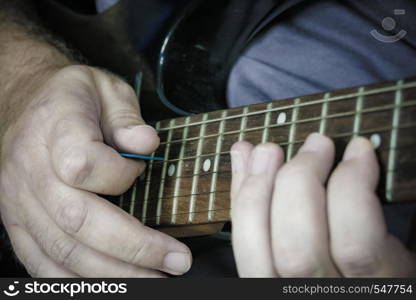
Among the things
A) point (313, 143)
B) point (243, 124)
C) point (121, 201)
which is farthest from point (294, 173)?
point (121, 201)

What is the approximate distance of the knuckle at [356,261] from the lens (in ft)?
1.46

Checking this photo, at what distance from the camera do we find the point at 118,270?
2.27ft

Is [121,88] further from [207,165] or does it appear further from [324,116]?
[324,116]

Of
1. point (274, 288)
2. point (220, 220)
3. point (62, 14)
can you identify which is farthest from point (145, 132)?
point (62, 14)

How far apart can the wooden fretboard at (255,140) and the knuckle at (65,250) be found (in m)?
0.10

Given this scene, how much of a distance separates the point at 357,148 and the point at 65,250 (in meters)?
0.45

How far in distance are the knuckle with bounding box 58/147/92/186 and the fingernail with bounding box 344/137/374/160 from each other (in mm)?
336

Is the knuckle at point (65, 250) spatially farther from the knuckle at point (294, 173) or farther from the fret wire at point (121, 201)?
the knuckle at point (294, 173)

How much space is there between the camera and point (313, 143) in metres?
0.49

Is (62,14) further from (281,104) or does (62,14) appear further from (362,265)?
(362,265)

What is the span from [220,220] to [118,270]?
19cm

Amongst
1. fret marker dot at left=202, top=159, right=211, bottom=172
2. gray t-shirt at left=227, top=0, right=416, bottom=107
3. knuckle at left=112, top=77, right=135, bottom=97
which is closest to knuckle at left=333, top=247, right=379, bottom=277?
fret marker dot at left=202, top=159, right=211, bottom=172

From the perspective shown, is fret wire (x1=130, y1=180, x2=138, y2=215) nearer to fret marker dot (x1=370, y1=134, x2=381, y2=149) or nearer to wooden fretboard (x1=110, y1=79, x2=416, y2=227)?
wooden fretboard (x1=110, y1=79, x2=416, y2=227)

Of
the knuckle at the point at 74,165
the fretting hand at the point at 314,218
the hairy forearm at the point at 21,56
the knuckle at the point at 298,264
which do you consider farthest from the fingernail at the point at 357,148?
the hairy forearm at the point at 21,56
